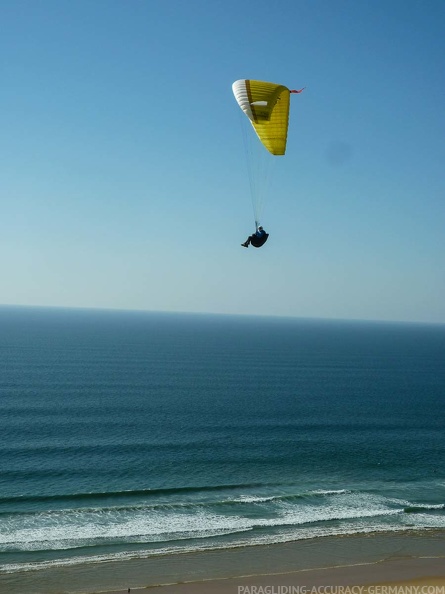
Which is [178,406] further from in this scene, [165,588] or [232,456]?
[165,588]

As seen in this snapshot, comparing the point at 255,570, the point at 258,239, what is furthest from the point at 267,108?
the point at 255,570

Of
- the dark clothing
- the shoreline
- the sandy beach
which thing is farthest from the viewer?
the shoreline

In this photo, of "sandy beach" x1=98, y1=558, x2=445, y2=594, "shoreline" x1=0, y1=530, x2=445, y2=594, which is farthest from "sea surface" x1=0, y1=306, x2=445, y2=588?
"sandy beach" x1=98, y1=558, x2=445, y2=594

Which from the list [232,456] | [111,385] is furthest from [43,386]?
[232,456]

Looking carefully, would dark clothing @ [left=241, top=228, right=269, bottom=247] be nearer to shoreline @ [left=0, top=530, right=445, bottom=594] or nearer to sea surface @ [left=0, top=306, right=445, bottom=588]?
shoreline @ [left=0, top=530, right=445, bottom=594]

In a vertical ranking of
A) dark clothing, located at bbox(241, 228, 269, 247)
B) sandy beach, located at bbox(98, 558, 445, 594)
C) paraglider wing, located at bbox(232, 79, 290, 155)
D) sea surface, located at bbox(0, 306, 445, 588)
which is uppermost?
paraglider wing, located at bbox(232, 79, 290, 155)

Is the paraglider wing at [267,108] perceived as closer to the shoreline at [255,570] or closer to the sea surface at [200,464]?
the shoreline at [255,570]
